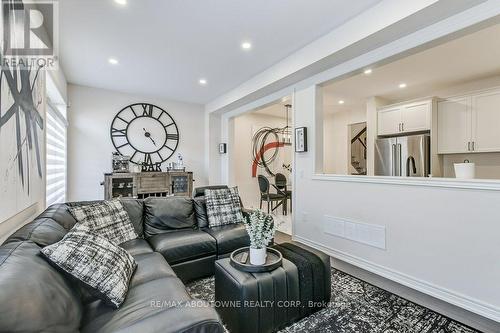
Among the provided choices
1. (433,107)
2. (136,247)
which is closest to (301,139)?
(136,247)

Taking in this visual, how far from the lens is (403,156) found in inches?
176

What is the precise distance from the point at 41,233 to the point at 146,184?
3103 millimetres

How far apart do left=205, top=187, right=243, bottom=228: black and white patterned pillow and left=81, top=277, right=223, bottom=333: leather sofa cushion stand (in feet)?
4.98

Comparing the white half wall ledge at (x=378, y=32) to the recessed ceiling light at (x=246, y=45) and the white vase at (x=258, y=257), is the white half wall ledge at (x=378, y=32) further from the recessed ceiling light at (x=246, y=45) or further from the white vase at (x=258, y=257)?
the white vase at (x=258, y=257)

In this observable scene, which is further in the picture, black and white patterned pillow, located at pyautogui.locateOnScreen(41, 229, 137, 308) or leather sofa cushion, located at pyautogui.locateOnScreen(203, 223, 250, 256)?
leather sofa cushion, located at pyautogui.locateOnScreen(203, 223, 250, 256)

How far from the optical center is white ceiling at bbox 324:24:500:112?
112 inches

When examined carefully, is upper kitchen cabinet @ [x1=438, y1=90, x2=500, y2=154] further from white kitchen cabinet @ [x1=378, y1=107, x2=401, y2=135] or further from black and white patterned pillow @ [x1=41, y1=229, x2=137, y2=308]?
black and white patterned pillow @ [x1=41, y1=229, x2=137, y2=308]

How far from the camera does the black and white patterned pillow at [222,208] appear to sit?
304 cm

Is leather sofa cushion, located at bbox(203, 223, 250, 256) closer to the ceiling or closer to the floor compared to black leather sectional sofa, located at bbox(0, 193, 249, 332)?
closer to the floor

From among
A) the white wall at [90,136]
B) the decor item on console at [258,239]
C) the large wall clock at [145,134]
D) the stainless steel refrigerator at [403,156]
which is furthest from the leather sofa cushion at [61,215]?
the stainless steel refrigerator at [403,156]

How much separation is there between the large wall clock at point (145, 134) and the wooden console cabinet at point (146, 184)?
0.51 metres

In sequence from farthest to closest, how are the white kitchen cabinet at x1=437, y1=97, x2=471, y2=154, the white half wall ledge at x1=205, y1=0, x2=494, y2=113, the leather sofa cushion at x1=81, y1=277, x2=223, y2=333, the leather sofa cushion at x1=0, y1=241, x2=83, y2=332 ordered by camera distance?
the white kitchen cabinet at x1=437, y1=97, x2=471, y2=154
the white half wall ledge at x1=205, y1=0, x2=494, y2=113
the leather sofa cushion at x1=81, y1=277, x2=223, y2=333
the leather sofa cushion at x1=0, y1=241, x2=83, y2=332

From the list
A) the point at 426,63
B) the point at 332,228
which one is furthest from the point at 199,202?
the point at 426,63

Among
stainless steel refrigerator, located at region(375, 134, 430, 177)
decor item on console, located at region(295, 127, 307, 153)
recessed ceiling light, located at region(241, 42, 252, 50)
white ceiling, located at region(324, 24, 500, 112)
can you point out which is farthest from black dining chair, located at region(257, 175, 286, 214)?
recessed ceiling light, located at region(241, 42, 252, 50)
